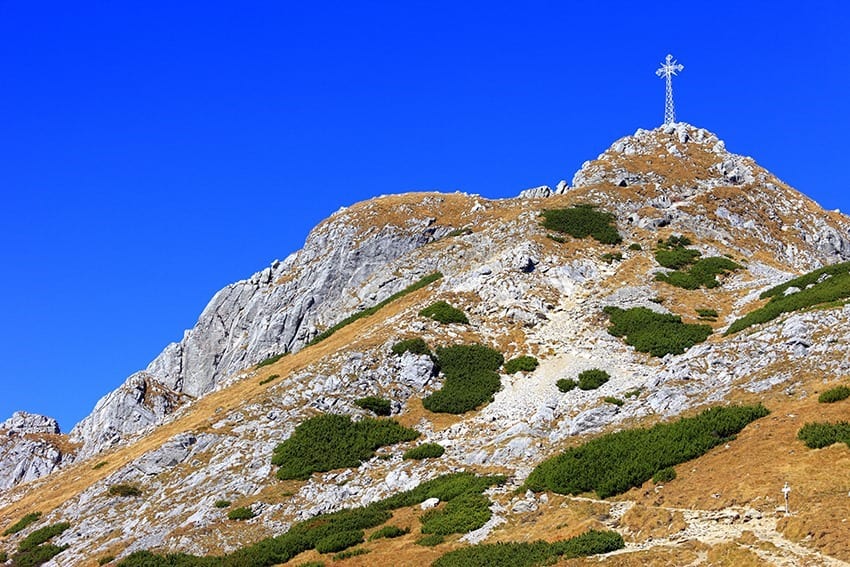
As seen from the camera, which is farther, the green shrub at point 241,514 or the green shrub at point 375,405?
the green shrub at point 375,405

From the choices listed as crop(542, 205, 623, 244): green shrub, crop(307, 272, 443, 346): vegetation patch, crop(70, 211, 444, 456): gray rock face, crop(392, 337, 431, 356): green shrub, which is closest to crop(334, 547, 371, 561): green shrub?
crop(392, 337, 431, 356): green shrub

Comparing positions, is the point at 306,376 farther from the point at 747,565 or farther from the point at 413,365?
the point at 747,565

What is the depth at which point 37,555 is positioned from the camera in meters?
33.5

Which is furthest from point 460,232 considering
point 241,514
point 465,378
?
point 241,514

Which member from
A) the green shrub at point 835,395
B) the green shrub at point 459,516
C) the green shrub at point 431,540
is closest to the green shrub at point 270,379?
the green shrub at point 459,516

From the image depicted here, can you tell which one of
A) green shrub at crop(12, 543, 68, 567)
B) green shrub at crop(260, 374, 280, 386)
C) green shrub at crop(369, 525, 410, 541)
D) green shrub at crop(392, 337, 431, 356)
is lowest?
Answer: green shrub at crop(369, 525, 410, 541)

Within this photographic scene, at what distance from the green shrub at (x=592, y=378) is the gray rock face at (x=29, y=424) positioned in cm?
6404

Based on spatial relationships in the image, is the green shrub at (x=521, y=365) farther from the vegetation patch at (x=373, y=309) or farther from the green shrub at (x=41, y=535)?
the green shrub at (x=41, y=535)

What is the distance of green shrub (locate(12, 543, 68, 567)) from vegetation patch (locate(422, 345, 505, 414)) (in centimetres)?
2089

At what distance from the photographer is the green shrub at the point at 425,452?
115 feet

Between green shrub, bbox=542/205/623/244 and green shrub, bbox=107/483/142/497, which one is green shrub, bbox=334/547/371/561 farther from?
green shrub, bbox=542/205/623/244

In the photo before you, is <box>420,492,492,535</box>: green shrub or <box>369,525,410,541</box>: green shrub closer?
<box>420,492,492,535</box>: green shrub

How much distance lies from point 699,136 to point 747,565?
82348 millimetres

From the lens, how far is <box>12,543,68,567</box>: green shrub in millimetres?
33031
